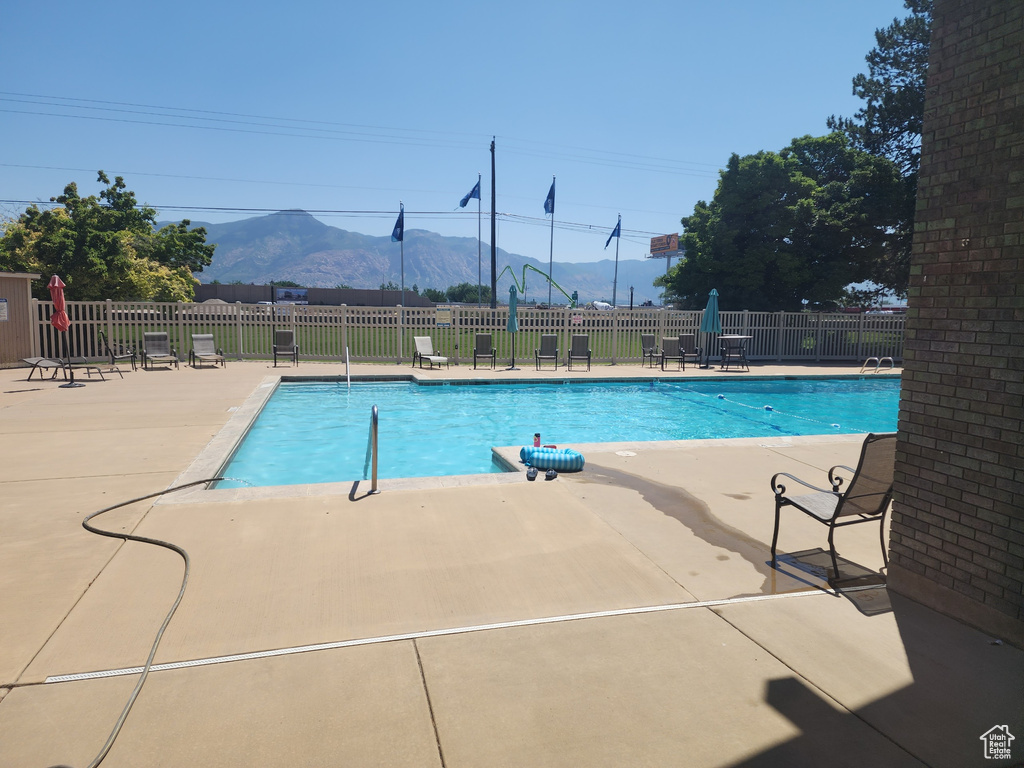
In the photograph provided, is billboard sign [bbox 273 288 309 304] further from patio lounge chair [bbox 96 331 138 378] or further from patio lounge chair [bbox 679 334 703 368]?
patio lounge chair [bbox 679 334 703 368]

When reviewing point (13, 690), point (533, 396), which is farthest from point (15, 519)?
point (533, 396)

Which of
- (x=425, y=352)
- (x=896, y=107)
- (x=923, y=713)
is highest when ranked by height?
(x=896, y=107)

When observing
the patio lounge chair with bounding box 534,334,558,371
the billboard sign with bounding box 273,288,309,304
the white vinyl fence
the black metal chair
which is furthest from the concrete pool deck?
the billboard sign with bounding box 273,288,309,304

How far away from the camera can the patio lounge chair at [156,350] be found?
1479cm

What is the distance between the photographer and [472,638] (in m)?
2.92

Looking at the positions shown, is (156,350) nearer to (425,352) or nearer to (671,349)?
(425,352)

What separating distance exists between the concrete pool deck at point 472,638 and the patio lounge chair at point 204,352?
10788mm

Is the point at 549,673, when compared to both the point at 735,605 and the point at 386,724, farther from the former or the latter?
the point at 735,605

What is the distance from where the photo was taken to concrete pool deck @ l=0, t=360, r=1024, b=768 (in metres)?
2.21

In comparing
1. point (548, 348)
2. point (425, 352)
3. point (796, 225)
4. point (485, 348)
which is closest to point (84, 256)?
point (425, 352)

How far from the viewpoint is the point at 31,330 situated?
14172 millimetres

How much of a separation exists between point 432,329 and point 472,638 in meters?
15.5

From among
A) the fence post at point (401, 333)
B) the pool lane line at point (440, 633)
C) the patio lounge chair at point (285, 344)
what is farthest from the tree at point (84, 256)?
the pool lane line at point (440, 633)

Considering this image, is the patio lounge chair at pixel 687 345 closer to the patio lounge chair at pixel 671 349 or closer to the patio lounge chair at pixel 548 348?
the patio lounge chair at pixel 671 349
